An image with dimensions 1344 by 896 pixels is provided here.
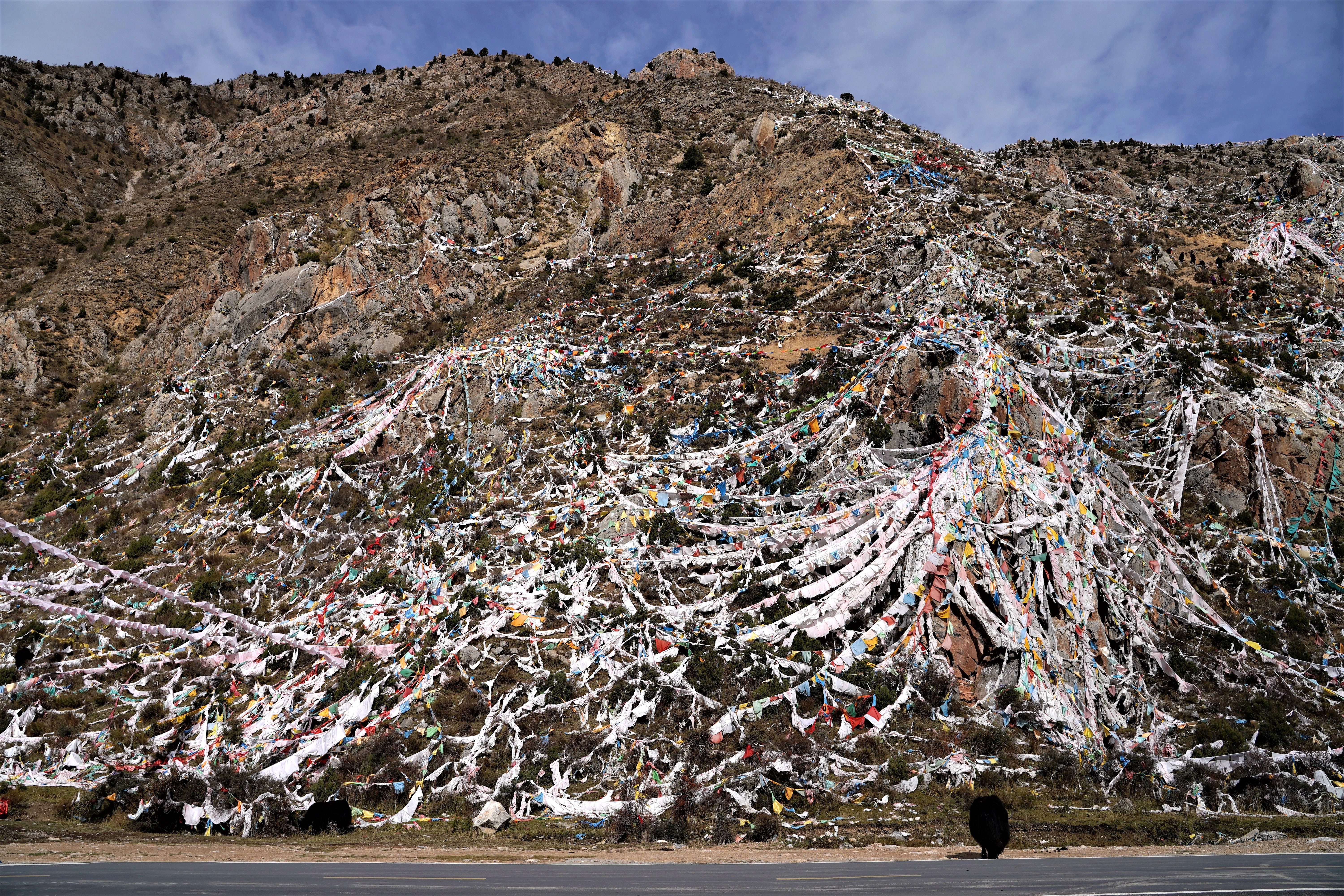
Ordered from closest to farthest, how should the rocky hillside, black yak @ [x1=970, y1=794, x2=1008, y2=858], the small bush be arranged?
black yak @ [x1=970, y1=794, x2=1008, y2=858] < the rocky hillside < the small bush

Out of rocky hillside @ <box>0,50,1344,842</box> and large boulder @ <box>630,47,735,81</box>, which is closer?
rocky hillside @ <box>0,50,1344,842</box>

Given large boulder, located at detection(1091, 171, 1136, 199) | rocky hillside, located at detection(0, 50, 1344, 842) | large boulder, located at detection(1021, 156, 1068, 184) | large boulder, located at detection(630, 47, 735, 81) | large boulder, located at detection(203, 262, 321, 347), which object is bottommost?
rocky hillside, located at detection(0, 50, 1344, 842)

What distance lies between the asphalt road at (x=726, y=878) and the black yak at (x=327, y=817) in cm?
205

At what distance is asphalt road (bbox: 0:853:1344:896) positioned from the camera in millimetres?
6562

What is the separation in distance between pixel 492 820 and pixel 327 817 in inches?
108

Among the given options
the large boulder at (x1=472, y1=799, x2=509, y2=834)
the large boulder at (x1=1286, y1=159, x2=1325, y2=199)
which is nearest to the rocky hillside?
the large boulder at (x1=472, y1=799, x2=509, y2=834)

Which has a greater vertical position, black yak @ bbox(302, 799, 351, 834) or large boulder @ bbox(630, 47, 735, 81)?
large boulder @ bbox(630, 47, 735, 81)

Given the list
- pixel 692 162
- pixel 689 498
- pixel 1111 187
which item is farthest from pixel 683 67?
pixel 689 498

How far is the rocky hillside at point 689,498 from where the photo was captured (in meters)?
11.3

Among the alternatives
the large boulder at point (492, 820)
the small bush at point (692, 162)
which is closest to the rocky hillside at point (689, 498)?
the large boulder at point (492, 820)

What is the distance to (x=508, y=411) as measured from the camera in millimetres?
21203

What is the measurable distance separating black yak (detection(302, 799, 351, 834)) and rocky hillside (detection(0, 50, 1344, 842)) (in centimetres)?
37

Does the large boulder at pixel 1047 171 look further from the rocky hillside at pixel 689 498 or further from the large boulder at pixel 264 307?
the large boulder at pixel 264 307

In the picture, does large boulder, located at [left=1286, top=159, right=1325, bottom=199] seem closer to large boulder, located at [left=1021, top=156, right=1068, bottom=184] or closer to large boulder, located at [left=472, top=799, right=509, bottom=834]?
large boulder, located at [left=1021, top=156, right=1068, bottom=184]
